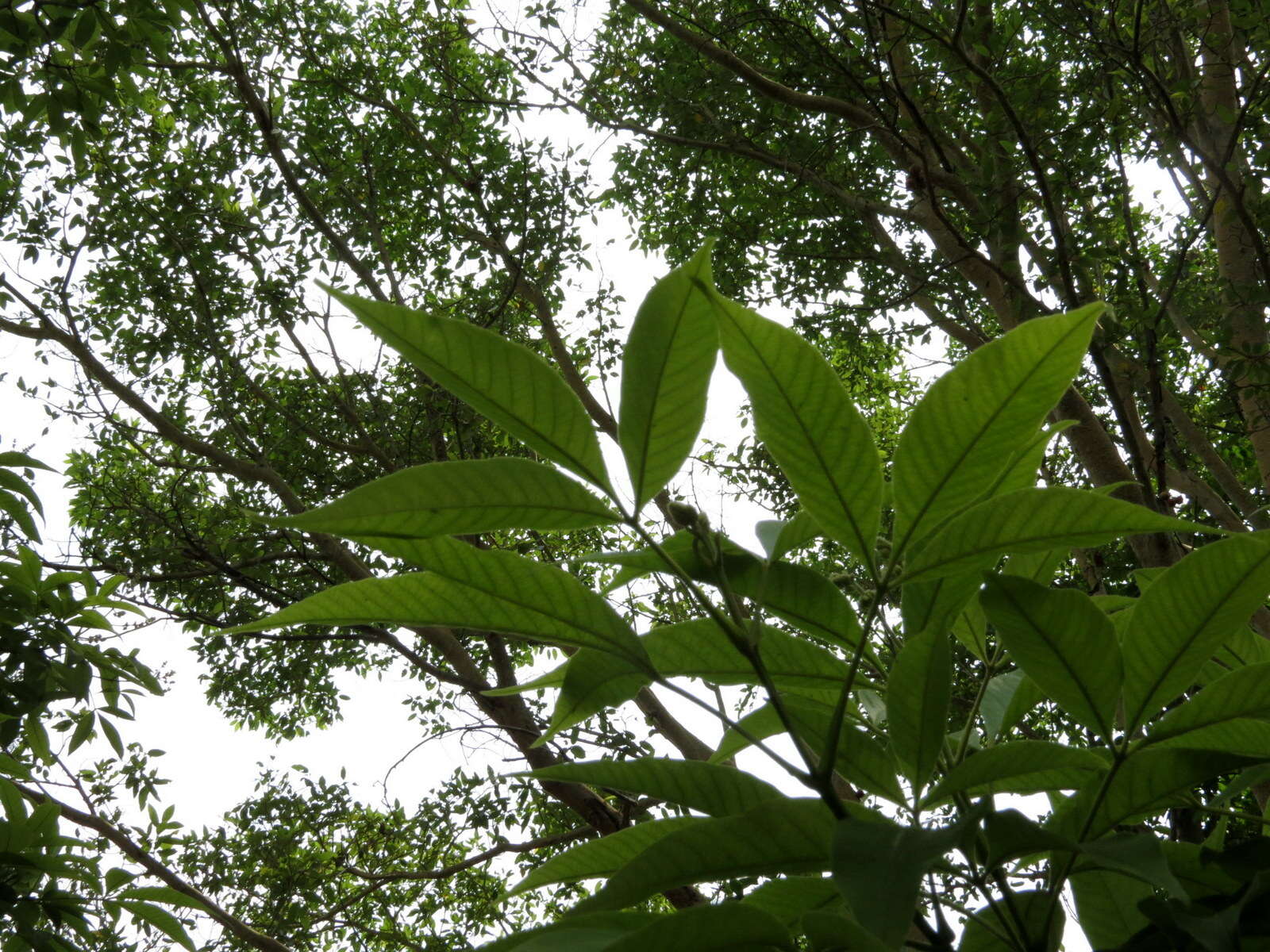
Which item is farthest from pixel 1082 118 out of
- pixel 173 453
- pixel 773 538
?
pixel 173 453

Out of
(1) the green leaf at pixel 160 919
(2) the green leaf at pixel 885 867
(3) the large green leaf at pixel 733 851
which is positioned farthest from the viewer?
(1) the green leaf at pixel 160 919

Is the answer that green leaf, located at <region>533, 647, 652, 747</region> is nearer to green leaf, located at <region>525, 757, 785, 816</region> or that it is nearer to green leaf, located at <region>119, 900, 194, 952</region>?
green leaf, located at <region>525, 757, 785, 816</region>

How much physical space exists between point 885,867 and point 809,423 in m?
0.27

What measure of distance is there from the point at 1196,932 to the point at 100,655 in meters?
2.14

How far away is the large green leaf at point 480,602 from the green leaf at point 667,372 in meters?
0.08

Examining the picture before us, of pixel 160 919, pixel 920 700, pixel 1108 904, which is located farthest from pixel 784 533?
pixel 160 919

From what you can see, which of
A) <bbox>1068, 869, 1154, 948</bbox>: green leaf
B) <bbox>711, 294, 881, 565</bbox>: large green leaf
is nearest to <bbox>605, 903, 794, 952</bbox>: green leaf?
<bbox>711, 294, 881, 565</bbox>: large green leaf

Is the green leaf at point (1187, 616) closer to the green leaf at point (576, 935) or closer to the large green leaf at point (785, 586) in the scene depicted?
the large green leaf at point (785, 586)

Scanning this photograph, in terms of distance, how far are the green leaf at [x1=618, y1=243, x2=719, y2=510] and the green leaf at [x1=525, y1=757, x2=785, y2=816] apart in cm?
19

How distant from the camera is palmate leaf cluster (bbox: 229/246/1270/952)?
562 millimetres

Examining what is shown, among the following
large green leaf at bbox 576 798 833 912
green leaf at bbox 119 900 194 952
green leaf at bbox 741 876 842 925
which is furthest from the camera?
green leaf at bbox 119 900 194 952

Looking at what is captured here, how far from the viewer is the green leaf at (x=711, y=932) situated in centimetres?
50

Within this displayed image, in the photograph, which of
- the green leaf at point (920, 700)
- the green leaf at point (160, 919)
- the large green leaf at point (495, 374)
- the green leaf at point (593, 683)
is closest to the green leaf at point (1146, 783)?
the green leaf at point (920, 700)

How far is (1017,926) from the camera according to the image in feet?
1.98
